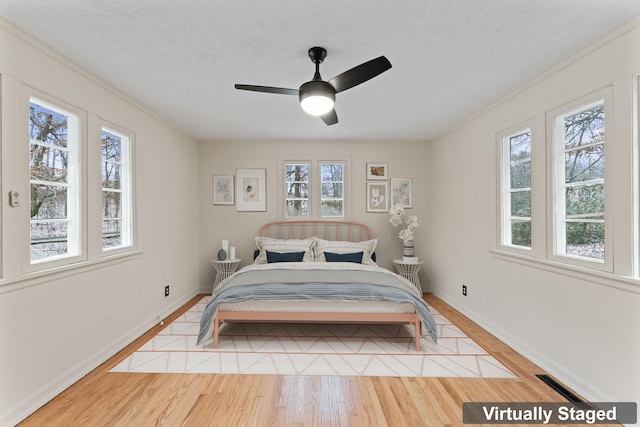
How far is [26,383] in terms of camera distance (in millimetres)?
1995

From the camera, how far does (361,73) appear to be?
195cm

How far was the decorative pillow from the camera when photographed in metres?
4.34

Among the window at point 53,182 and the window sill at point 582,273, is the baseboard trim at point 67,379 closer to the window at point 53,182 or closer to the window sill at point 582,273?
the window at point 53,182

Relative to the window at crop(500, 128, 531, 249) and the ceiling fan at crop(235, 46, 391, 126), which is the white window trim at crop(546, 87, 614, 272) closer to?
the window at crop(500, 128, 531, 249)

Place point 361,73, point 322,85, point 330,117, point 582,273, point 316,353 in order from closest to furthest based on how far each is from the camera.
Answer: point 361,73
point 322,85
point 582,273
point 330,117
point 316,353

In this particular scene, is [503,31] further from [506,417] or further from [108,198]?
[108,198]

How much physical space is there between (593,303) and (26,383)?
4026 millimetres

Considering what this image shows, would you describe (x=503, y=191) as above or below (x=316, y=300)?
above

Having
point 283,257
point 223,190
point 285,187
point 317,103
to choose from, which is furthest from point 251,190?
point 317,103

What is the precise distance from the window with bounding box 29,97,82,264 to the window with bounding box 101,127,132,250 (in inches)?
13.9

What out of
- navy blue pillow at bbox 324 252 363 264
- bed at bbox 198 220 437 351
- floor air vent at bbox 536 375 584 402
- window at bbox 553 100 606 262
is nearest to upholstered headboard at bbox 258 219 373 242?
navy blue pillow at bbox 324 252 363 264

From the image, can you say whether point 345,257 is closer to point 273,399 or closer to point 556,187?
point 273,399

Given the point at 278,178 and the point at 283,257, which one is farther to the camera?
the point at 278,178

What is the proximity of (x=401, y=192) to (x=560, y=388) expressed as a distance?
324cm
